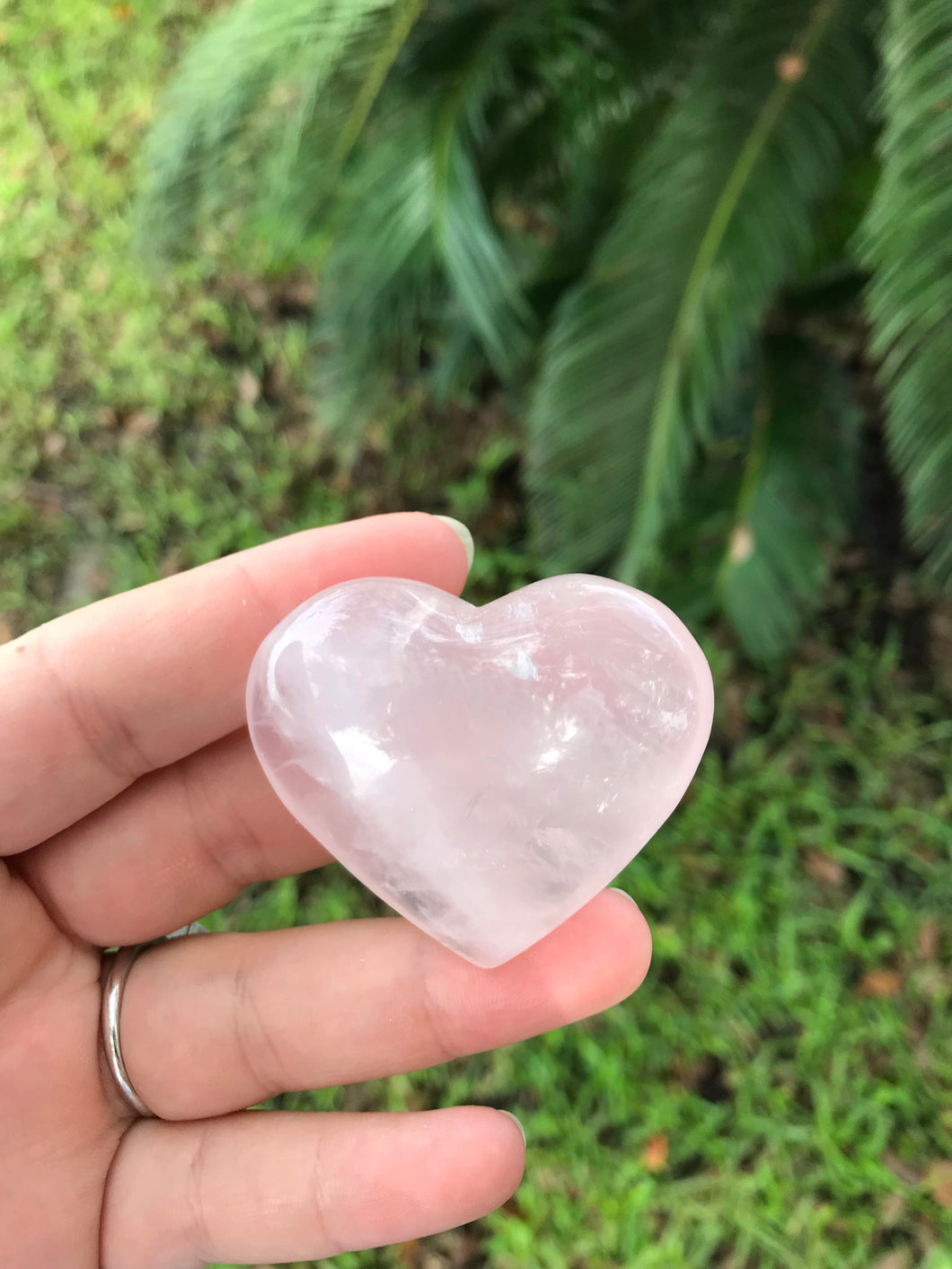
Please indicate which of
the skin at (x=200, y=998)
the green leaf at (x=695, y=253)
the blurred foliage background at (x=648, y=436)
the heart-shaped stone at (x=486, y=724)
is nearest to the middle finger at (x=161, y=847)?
the skin at (x=200, y=998)

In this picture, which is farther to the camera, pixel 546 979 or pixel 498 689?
pixel 546 979

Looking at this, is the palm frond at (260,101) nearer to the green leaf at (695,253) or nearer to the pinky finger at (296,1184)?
the green leaf at (695,253)

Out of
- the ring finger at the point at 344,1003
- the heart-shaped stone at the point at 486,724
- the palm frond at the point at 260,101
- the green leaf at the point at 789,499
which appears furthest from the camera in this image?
the green leaf at the point at 789,499

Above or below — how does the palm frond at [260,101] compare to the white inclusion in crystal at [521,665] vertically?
above

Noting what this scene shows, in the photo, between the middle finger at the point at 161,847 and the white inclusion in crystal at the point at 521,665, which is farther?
the middle finger at the point at 161,847

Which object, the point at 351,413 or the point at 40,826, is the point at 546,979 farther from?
the point at 351,413

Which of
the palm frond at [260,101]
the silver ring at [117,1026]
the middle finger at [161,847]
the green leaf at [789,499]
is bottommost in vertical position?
the green leaf at [789,499]

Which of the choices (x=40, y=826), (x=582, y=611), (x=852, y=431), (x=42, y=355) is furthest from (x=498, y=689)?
(x=42, y=355)
